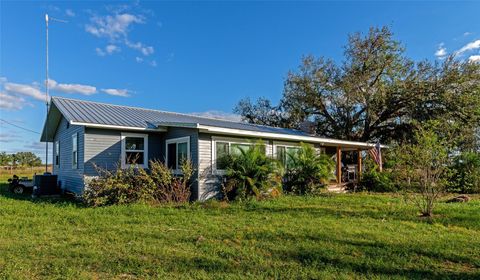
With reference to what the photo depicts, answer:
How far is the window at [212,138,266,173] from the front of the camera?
11.5m

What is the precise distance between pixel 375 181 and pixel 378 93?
24.5 feet

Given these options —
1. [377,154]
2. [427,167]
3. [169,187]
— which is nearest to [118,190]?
[169,187]

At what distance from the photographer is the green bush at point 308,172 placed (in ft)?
43.1

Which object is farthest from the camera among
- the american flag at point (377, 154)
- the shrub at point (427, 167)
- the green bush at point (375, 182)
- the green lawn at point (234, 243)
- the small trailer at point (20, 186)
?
the american flag at point (377, 154)

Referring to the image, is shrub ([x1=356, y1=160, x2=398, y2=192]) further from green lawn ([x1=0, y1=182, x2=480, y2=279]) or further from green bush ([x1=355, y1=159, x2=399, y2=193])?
green lawn ([x1=0, y1=182, x2=480, y2=279])

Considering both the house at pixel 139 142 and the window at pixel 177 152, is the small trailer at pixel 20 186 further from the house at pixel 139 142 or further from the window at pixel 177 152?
the window at pixel 177 152

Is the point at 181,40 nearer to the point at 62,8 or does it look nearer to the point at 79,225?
the point at 62,8

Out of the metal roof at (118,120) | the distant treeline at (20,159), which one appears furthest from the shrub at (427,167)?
the distant treeline at (20,159)

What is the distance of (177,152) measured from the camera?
12.1 m

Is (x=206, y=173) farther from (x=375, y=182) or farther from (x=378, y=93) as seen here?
(x=378, y=93)

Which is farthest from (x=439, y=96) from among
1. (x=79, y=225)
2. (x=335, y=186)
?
(x=79, y=225)

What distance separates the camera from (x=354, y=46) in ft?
74.4

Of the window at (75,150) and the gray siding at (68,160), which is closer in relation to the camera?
the gray siding at (68,160)

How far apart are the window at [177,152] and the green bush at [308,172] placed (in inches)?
176
